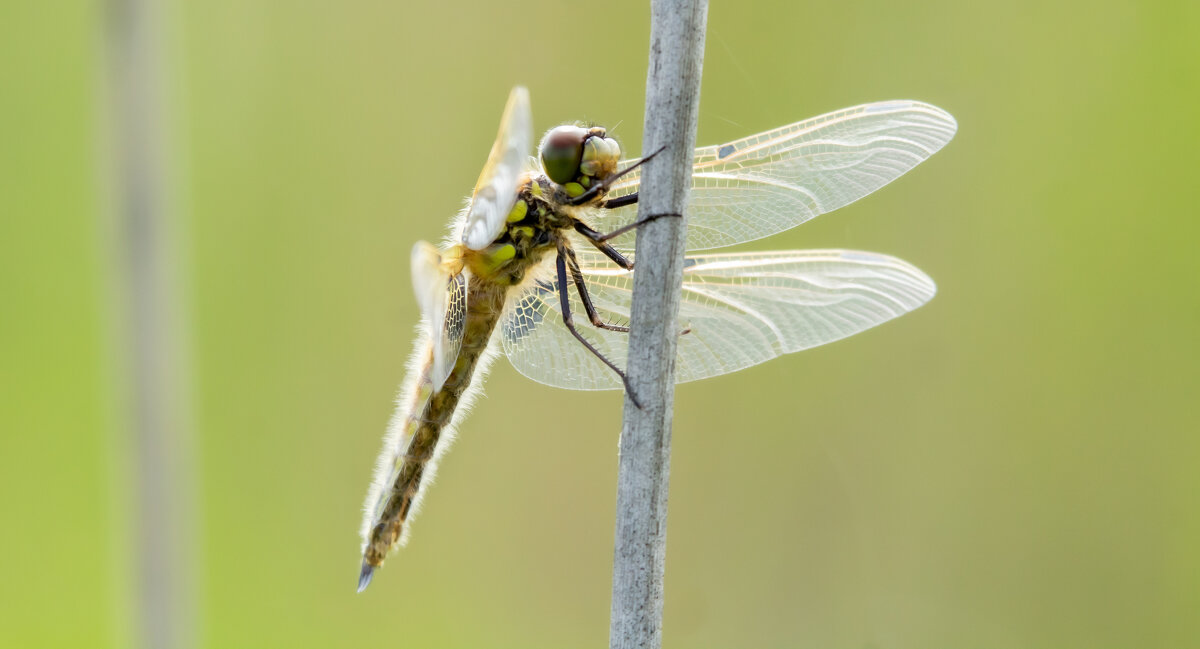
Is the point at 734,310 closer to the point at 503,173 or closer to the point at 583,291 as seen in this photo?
the point at 583,291

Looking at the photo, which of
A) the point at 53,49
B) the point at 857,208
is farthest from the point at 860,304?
the point at 53,49

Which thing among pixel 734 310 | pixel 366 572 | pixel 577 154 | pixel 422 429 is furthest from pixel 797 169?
pixel 366 572

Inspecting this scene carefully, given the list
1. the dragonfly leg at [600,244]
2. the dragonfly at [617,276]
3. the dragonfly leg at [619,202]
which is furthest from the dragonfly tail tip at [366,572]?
the dragonfly leg at [619,202]

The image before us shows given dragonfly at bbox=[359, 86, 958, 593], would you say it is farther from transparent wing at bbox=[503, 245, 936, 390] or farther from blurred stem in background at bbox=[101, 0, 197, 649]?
blurred stem in background at bbox=[101, 0, 197, 649]

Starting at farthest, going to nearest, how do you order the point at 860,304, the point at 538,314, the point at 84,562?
the point at 84,562 → the point at 538,314 → the point at 860,304

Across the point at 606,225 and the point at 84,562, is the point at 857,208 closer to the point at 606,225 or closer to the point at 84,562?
the point at 606,225

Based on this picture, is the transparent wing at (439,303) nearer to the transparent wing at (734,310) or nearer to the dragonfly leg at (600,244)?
the transparent wing at (734,310)

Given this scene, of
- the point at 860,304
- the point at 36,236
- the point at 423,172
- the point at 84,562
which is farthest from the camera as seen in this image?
the point at 423,172
